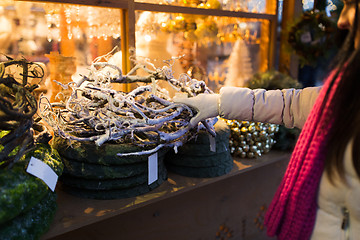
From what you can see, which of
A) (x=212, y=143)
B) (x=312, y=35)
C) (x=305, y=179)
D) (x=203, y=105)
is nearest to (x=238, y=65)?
(x=312, y=35)

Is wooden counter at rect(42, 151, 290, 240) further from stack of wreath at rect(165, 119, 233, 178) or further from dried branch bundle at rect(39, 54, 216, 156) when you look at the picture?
dried branch bundle at rect(39, 54, 216, 156)

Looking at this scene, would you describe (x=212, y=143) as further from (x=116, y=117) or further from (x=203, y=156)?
(x=116, y=117)

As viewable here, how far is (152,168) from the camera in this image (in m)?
1.09

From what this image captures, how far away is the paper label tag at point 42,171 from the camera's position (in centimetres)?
83

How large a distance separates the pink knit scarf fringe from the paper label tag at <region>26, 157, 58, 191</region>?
25.3 inches

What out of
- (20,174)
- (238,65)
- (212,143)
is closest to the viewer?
(20,174)

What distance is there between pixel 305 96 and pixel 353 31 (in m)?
0.30

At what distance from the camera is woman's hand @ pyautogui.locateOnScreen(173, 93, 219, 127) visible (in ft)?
3.46

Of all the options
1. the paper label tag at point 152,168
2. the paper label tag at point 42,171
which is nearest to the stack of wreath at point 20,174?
the paper label tag at point 42,171

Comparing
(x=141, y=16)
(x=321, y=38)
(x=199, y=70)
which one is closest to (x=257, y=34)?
(x=321, y=38)

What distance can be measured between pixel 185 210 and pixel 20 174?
781mm

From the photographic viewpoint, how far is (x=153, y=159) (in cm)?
108

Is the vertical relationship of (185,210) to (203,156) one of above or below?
below

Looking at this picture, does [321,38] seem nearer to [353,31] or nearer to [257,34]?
[257,34]
